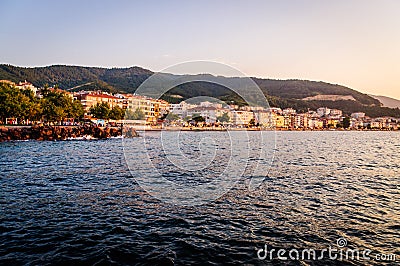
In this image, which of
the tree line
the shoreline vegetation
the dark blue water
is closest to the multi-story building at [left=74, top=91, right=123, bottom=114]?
the tree line

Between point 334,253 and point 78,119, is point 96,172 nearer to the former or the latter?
point 334,253

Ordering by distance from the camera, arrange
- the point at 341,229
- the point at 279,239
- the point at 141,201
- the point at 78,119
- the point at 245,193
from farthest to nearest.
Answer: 1. the point at 78,119
2. the point at 245,193
3. the point at 141,201
4. the point at 341,229
5. the point at 279,239

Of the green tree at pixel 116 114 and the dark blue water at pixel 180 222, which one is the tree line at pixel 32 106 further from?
the dark blue water at pixel 180 222

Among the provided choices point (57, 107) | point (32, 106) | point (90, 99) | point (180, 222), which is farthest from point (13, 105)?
point (90, 99)

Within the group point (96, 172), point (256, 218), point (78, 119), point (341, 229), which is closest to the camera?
point (341, 229)

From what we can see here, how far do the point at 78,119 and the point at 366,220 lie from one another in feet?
293

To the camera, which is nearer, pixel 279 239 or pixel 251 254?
pixel 251 254

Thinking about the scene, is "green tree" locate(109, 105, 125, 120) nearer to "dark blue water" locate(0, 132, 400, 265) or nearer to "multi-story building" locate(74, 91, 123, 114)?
"multi-story building" locate(74, 91, 123, 114)

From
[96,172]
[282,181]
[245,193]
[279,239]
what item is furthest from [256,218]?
[96,172]

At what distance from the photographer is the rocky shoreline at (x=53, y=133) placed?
159 feet

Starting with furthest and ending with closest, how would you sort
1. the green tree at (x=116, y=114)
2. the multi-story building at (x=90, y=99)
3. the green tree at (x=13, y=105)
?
1. the multi-story building at (x=90, y=99)
2. the green tree at (x=116, y=114)
3. the green tree at (x=13, y=105)

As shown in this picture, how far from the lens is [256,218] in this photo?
10.8 metres

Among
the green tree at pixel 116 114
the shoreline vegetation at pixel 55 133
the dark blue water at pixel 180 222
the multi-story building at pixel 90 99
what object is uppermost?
the multi-story building at pixel 90 99

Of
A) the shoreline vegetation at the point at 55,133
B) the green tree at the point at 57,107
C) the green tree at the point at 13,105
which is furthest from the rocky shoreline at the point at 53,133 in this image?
the green tree at the point at 57,107
